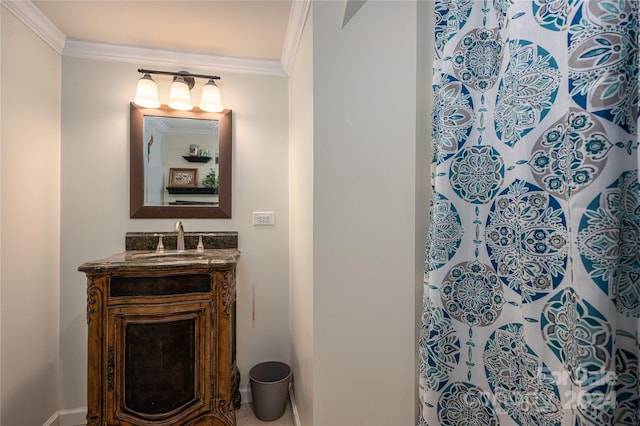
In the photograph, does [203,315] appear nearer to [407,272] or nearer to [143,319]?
[143,319]

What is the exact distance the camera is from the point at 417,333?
1353 mm

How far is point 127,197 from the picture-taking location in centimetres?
214

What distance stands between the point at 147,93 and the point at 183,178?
1.92ft

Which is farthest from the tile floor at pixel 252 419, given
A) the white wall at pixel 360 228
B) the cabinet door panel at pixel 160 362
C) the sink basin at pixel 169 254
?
the sink basin at pixel 169 254

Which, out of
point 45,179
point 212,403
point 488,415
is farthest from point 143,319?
point 488,415

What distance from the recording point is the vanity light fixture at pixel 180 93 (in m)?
2.03

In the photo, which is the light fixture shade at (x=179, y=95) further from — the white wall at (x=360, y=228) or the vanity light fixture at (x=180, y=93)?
the white wall at (x=360, y=228)

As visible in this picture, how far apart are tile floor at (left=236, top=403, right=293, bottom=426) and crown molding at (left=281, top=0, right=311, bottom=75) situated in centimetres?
237

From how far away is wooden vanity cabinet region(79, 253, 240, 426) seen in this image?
155cm

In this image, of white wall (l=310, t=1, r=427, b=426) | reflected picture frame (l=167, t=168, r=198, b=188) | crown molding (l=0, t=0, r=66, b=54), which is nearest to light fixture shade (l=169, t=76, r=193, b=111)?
reflected picture frame (l=167, t=168, r=198, b=188)

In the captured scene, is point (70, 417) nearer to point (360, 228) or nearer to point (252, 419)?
point (252, 419)

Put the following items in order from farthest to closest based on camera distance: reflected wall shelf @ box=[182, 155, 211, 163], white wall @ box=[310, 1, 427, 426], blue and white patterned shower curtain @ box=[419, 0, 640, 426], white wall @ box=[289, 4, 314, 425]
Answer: reflected wall shelf @ box=[182, 155, 211, 163]
white wall @ box=[289, 4, 314, 425]
white wall @ box=[310, 1, 427, 426]
blue and white patterned shower curtain @ box=[419, 0, 640, 426]

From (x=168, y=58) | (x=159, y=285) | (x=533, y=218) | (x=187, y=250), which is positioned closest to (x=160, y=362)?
(x=159, y=285)

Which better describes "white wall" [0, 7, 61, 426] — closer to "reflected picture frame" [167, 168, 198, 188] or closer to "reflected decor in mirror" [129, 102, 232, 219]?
"reflected decor in mirror" [129, 102, 232, 219]
